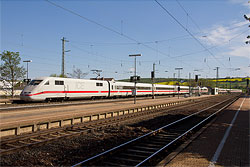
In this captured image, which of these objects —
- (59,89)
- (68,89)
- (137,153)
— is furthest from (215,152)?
(68,89)

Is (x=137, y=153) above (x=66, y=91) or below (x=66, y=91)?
below

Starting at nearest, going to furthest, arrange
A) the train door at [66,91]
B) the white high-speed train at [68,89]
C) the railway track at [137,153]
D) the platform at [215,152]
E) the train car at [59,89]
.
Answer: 1. the platform at [215,152]
2. the railway track at [137,153]
3. the train car at [59,89]
4. the white high-speed train at [68,89]
5. the train door at [66,91]

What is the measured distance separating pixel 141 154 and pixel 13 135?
6.88 meters

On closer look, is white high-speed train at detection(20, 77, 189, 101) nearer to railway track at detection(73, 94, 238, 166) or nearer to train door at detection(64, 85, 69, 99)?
train door at detection(64, 85, 69, 99)

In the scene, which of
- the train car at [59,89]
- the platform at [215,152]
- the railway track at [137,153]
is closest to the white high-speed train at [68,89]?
the train car at [59,89]

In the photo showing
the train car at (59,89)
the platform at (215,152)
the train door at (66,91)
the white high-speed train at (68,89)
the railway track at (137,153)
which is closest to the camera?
the platform at (215,152)

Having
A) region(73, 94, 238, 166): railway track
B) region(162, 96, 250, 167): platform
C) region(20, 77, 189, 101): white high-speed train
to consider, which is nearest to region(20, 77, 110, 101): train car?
region(20, 77, 189, 101): white high-speed train

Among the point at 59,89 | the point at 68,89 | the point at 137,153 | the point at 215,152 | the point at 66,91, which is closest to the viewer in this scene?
the point at 215,152

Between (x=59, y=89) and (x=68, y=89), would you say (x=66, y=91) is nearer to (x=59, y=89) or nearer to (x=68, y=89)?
(x=68, y=89)

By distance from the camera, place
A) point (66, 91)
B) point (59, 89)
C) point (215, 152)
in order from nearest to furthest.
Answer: point (215, 152) → point (59, 89) → point (66, 91)

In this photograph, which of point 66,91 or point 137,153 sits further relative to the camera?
point 66,91

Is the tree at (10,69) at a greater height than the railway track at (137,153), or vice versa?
the tree at (10,69)

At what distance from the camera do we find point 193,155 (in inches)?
324

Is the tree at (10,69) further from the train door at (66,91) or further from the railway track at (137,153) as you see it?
the railway track at (137,153)
